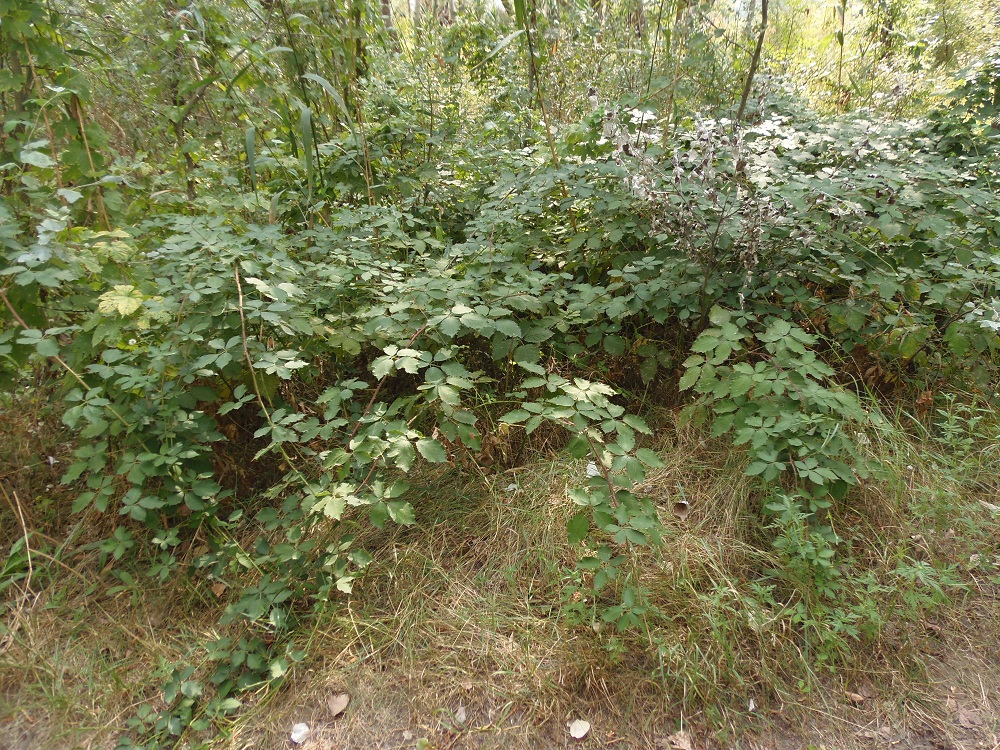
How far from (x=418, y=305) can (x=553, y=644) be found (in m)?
1.14

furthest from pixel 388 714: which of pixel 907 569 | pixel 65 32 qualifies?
pixel 65 32

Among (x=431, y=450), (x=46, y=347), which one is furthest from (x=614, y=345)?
(x=46, y=347)

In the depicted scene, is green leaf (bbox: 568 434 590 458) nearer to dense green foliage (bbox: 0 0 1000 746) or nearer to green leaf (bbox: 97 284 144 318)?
dense green foliage (bbox: 0 0 1000 746)

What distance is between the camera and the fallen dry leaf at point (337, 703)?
1.65 meters

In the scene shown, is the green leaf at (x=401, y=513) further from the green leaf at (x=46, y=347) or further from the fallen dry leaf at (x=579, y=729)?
the green leaf at (x=46, y=347)

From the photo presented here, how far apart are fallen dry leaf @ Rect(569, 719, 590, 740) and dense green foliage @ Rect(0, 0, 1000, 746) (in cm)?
26

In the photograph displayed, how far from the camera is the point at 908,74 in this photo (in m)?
3.87

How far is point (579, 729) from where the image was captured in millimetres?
1554

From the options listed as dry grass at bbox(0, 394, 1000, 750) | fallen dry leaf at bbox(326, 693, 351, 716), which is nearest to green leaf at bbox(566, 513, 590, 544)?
dry grass at bbox(0, 394, 1000, 750)

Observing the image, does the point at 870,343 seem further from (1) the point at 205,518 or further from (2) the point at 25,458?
(2) the point at 25,458

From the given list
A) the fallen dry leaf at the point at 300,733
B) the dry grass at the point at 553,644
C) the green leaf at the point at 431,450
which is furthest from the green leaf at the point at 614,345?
the fallen dry leaf at the point at 300,733

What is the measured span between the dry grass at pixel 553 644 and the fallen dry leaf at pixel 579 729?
20mm

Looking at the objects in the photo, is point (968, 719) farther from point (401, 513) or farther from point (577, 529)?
point (401, 513)

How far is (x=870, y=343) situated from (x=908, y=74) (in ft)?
9.02
